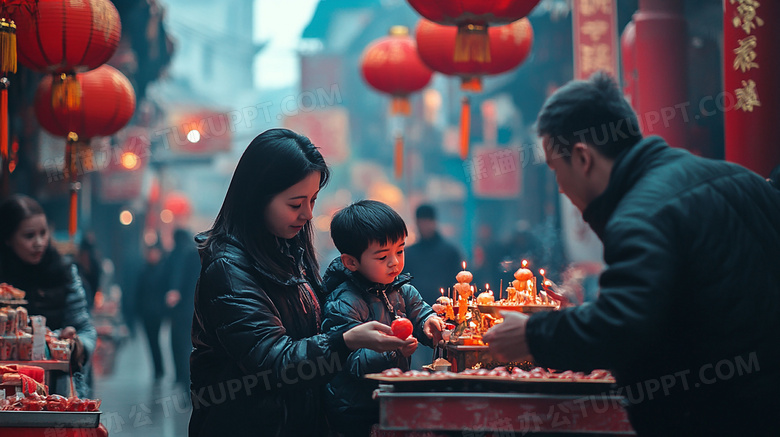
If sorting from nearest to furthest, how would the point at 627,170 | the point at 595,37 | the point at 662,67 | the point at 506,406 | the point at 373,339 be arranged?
the point at 627,170 → the point at 506,406 → the point at 373,339 → the point at 662,67 → the point at 595,37

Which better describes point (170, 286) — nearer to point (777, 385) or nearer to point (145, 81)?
point (145, 81)

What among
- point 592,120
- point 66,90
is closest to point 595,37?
point 66,90

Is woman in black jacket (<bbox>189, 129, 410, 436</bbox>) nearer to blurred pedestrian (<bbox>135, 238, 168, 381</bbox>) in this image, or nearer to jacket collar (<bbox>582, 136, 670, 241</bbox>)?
jacket collar (<bbox>582, 136, 670, 241</bbox>)

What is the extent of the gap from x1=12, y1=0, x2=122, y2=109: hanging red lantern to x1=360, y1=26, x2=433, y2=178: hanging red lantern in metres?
5.01

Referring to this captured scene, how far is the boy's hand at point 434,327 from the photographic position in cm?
390

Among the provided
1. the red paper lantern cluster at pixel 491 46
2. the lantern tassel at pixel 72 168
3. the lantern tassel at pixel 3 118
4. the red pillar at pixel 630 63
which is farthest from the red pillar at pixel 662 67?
the lantern tassel at pixel 3 118

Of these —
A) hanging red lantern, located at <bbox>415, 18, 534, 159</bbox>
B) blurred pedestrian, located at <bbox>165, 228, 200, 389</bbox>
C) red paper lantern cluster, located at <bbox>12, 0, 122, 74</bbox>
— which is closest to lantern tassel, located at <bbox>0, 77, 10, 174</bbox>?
red paper lantern cluster, located at <bbox>12, 0, 122, 74</bbox>

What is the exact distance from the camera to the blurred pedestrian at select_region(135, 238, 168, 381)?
1272 cm

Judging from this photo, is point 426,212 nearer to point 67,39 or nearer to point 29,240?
point 67,39

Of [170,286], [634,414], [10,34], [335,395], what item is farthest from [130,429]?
[634,414]

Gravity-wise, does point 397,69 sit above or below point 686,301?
above

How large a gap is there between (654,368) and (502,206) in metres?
24.7

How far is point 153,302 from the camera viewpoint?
12766mm

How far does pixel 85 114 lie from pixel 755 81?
6117 mm
